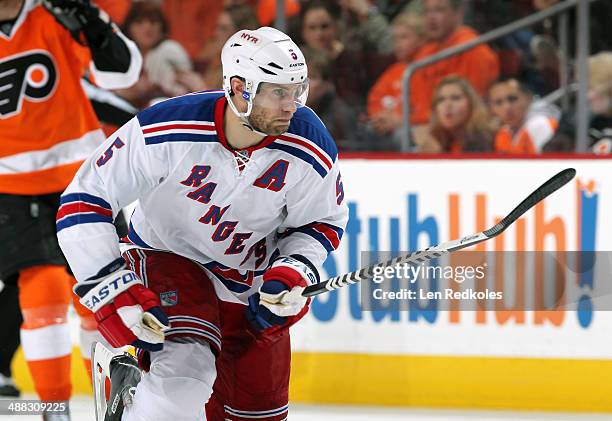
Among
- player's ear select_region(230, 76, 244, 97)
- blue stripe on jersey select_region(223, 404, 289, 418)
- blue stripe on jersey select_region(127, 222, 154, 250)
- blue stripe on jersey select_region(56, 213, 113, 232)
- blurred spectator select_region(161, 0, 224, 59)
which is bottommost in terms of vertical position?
blue stripe on jersey select_region(223, 404, 289, 418)

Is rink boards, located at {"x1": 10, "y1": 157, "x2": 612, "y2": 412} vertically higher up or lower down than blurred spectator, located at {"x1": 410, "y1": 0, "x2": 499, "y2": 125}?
lower down

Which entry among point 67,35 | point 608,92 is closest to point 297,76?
point 67,35

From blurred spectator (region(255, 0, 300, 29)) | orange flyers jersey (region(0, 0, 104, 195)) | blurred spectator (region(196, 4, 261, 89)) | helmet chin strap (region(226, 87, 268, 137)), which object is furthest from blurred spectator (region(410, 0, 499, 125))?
helmet chin strap (region(226, 87, 268, 137))

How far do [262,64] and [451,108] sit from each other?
2185 mm

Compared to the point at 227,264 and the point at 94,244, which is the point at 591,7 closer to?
the point at 227,264

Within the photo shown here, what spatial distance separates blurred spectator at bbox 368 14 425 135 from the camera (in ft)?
15.1

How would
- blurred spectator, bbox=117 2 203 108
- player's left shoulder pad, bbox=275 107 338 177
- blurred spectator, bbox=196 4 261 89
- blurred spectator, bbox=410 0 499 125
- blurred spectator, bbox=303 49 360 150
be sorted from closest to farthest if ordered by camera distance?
player's left shoulder pad, bbox=275 107 338 177, blurred spectator, bbox=410 0 499 125, blurred spectator, bbox=303 49 360 150, blurred spectator, bbox=196 4 261 89, blurred spectator, bbox=117 2 203 108

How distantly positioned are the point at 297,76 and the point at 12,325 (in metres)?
1.93

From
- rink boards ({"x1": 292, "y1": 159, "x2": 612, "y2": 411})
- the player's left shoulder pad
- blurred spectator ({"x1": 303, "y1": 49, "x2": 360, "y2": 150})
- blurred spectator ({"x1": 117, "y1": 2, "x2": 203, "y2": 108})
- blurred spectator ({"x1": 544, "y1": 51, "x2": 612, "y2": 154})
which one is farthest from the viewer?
blurred spectator ({"x1": 117, "y1": 2, "x2": 203, "y2": 108})

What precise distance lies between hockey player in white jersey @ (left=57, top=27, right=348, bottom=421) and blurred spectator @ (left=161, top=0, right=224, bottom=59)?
2.48 m

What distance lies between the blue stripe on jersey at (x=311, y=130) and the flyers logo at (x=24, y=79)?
1090 mm

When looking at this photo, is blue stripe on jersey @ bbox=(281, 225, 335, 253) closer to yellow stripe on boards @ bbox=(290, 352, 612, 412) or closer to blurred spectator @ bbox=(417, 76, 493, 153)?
yellow stripe on boards @ bbox=(290, 352, 612, 412)

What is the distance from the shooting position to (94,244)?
236 centimetres

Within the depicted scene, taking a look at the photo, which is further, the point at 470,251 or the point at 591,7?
the point at 591,7
